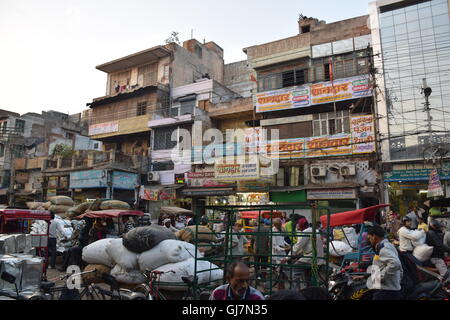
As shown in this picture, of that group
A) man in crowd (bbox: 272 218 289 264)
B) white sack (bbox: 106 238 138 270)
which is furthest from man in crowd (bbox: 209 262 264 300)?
man in crowd (bbox: 272 218 289 264)

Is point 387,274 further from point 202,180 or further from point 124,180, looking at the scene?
point 124,180

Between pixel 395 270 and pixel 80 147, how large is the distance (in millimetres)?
36373

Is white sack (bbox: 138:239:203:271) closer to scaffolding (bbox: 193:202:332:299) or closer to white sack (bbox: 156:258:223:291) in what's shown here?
white sack (bbox: 156:258:223:291)

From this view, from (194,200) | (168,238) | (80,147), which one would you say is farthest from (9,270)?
(80,147)

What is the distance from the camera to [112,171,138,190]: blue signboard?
24.3 metres

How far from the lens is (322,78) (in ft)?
68.9

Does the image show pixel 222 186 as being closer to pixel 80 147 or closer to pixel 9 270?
pixel 9 270

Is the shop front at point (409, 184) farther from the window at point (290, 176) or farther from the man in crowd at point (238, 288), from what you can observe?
the man in crowd at point (238, 288)

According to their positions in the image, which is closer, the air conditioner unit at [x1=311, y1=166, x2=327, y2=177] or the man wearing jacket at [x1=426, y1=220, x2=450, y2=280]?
the man wearing jacket at [x1=426, y1=220, x2=450, y2=280]

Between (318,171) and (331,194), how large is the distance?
151cm

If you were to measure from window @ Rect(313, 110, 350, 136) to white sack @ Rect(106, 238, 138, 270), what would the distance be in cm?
1621

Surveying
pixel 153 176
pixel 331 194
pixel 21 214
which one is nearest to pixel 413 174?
pixel 331 194

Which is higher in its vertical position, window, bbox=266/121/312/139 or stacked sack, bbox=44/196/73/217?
window, bbox=266/121/312/139

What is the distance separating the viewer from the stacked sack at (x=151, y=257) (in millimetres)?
6145
